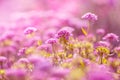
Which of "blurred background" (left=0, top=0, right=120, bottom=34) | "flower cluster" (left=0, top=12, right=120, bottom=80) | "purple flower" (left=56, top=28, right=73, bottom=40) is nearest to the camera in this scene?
"flower cluster" (left=0, top=12, right=120, bottom=80)

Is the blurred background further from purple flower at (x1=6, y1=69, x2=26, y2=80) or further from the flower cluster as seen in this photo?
purple flower at (x1=6, y1=69, x2=26, y2=80)

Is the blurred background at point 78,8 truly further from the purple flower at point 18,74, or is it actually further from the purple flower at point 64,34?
the purple flower at point 18,74

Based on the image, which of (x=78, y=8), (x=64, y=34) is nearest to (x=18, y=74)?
(x=64, y=34)

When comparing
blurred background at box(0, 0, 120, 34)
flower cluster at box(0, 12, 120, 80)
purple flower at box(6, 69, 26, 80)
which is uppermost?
blurred background at box(0, 0, 120, 34)

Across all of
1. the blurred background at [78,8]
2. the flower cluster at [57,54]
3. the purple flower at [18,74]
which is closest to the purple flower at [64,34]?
the flower cluster at [57,54]

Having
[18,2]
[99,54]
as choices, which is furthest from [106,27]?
[99,54]

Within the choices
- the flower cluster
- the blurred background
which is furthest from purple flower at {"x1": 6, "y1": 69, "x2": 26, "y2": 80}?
the blurred background

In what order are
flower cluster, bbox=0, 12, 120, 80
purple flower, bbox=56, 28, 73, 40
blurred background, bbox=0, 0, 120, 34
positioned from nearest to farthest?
flower cluster, bbox=0, 12, 120, 80 → purple flower, bbox=56, 28, 73, 40 → blurred background, bbox=0, 0, 120, 34

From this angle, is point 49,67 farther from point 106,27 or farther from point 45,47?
point 106,27

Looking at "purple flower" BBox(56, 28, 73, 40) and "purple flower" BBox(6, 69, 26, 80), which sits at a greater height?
"purple flower" BBox(56, 28, 73, 40)
